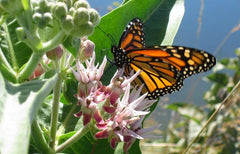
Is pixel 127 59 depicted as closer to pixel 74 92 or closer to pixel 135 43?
pixel 135 43

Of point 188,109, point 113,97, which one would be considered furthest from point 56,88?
point 188,109

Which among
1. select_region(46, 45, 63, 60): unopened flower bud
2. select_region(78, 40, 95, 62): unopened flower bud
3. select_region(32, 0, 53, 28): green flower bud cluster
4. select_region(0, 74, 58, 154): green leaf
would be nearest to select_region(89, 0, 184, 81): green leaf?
select_region(78, 40, 95, 62): unopened flower bud

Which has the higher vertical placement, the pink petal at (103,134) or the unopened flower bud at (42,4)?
the unopened flower bud at (42,4)

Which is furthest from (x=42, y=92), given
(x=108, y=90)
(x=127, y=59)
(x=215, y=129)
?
(x=215, y=129)

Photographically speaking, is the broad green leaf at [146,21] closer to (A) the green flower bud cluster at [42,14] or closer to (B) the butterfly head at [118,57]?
(B) the butterfly head at [118,57]

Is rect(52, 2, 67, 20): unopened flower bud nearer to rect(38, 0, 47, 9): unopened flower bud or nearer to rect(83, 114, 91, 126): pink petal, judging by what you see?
rect(38, 0, 47, 9): unopened flower bud

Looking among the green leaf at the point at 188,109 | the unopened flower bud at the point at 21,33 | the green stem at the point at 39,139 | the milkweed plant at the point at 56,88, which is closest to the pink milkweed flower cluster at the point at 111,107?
the milkweed plant at the point at 56,88
